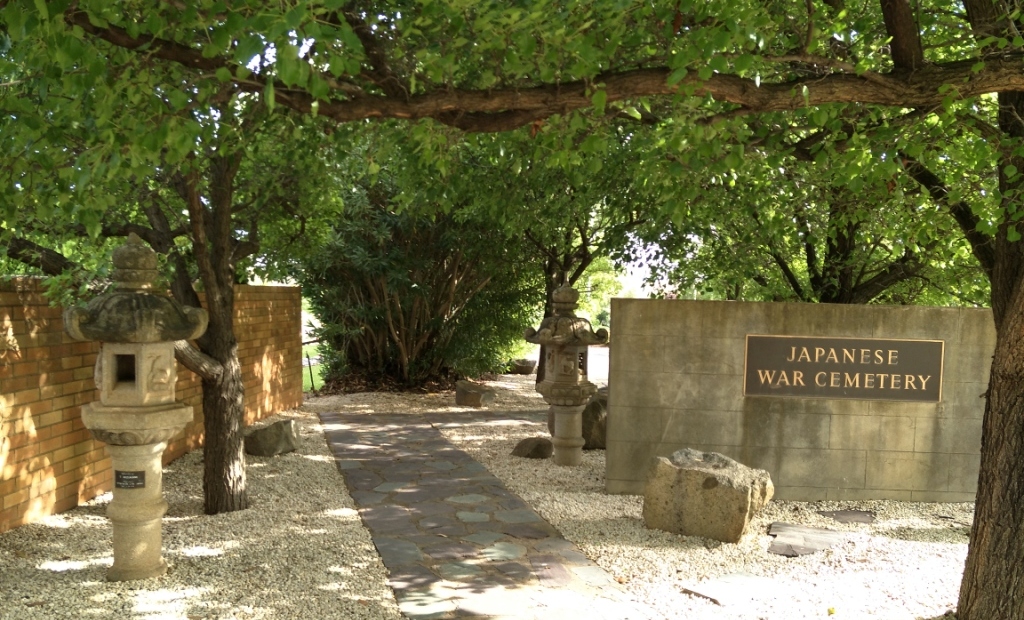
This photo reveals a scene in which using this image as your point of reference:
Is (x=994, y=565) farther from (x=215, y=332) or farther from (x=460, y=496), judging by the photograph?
(x=215, y=332)

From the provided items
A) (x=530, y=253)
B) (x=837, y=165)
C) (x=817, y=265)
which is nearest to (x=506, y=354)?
(x=530, y=253)

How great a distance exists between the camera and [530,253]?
16.6 meters

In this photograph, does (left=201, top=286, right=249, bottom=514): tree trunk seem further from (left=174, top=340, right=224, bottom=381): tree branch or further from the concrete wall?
the concrete wall

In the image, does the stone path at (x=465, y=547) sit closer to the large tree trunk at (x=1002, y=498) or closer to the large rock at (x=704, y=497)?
the large rock at (x=704, y=497)

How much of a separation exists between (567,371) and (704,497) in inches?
121

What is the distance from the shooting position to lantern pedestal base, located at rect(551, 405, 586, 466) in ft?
31.8

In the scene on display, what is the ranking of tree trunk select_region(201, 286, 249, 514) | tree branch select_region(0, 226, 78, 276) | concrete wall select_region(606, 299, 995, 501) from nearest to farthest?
tree branch select_region(0, 226, 78, 276)
tree trunk select_region(201, 286, 249, 514)
concrete wall select_region(606, 299, 995, 501)

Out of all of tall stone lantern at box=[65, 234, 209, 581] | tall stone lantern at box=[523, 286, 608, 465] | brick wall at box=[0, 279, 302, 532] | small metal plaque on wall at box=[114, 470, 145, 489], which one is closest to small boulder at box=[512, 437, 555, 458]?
tall stone lantern at box=[523, 286, 608, 465]

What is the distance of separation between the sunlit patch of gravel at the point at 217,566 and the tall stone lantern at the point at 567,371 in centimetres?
280

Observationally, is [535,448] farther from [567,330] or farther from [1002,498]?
[1002,498]

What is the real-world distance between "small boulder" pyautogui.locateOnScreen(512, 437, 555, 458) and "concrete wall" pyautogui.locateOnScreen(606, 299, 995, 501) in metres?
1.94

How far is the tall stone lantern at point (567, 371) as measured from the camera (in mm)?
9531

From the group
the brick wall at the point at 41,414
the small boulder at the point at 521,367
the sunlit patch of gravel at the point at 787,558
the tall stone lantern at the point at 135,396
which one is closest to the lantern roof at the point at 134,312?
the tall stone lantern at the point at 135,396

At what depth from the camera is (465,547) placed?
655cm
